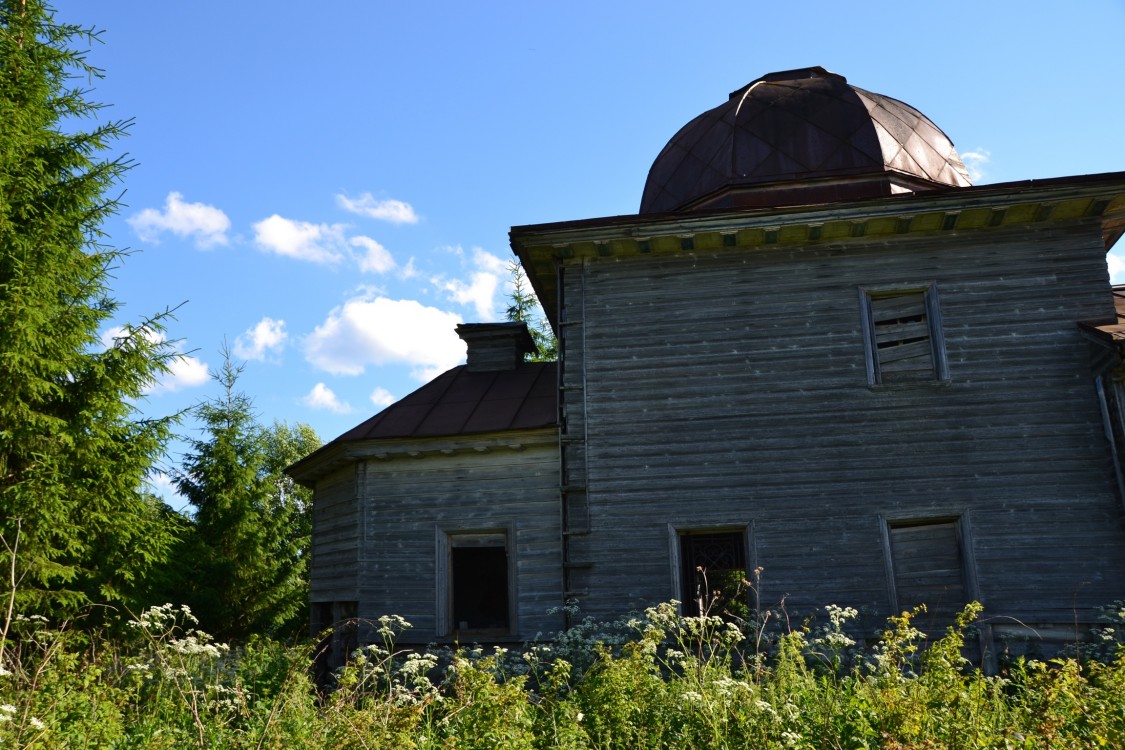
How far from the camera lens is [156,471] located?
39.0ft

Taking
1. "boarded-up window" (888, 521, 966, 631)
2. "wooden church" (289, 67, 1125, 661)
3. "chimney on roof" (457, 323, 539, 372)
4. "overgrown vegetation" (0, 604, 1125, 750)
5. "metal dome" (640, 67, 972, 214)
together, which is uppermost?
"metal dome" (640, 67, 972, 214)

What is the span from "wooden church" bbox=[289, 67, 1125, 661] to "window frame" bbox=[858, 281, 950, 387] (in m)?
0.03

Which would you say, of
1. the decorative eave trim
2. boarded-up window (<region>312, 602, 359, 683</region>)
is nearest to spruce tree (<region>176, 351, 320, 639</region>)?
boarded-up window (<region>312, 602, 359, 683</region>)

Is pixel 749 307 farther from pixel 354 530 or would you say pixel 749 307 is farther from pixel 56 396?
pixel 56 396

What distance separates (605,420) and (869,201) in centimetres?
451

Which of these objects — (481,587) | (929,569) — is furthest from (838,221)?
(481,587)

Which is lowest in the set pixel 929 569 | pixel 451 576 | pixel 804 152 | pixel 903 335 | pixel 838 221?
pixel 929 569

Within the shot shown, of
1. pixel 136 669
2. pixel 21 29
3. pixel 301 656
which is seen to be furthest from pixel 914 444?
pixel 21 29

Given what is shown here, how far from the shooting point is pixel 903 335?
11375 mm

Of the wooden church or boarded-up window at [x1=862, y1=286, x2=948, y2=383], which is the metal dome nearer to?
the wooden church

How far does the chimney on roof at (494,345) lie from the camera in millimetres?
15102

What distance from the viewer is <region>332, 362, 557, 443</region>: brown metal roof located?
41.0 ft

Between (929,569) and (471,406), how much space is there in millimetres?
6840

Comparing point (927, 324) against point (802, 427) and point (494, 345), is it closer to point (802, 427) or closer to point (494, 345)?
point (802, 427)
